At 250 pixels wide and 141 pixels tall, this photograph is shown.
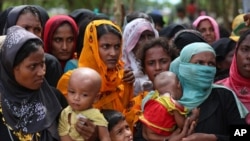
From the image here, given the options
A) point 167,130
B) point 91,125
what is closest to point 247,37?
point 167,130

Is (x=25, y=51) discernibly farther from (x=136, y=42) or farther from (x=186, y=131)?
(x=136, y=42)

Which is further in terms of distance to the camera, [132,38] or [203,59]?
[132,38]

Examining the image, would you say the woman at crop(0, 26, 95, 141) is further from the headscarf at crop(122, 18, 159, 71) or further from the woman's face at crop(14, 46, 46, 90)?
the headscarf at crop(122, 18, 159, 71)

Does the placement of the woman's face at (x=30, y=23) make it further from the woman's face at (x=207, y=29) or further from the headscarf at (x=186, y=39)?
the woman's face at (x=207, y=29)

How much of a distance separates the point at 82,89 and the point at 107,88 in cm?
83

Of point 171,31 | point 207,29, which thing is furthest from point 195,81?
point 207,29

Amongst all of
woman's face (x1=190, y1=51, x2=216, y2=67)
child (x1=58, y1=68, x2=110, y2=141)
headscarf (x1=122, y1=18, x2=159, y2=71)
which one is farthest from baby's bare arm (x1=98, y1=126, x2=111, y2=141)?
Answer: headscarf (x1=122, y1=18, x2=159, y2=71)

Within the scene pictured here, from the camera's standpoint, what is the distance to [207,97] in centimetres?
460

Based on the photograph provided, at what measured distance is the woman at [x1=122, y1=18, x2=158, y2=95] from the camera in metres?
5.77

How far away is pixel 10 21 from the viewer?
5477 mm

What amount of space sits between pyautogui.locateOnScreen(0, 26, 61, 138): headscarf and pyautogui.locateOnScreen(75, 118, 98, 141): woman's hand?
0.20 m

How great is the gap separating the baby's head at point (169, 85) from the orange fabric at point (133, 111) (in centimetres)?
54

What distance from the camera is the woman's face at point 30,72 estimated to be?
159 inches

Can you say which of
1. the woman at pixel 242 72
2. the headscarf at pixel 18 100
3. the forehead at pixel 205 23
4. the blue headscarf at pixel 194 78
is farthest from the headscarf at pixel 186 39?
the forehead at pixel 205 23
